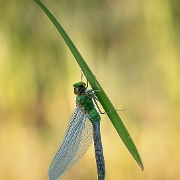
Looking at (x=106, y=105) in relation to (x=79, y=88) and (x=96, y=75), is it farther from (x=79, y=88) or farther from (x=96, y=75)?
(x=96, y=75)

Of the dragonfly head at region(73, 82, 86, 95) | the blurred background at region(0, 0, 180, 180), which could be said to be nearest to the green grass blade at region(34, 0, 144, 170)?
the dragonfly head at region(73, 82, 86, 95)

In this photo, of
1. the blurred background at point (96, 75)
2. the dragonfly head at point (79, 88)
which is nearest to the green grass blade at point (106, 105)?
the dragonfly head at point (79, 88)

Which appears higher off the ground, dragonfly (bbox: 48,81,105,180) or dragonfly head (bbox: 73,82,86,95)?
dragonfly head (bbox: 73,82,86,95)

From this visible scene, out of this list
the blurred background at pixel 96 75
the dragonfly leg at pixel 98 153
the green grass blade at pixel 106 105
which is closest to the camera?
the green grass blade at pixel 106 105

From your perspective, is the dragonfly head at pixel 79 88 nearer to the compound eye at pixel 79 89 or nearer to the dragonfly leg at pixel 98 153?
the compound eye at pixel 79 89

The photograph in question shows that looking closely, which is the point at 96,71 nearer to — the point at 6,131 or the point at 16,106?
Answer: the point at 16,106

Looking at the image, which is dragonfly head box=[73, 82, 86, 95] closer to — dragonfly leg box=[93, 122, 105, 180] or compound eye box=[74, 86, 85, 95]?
compound eye box=[74, 86, 85, 95]

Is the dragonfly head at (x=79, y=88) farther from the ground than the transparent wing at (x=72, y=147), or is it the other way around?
the dragonfly head at (x=79, y=88)

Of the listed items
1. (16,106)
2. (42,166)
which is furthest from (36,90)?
(42,166)
